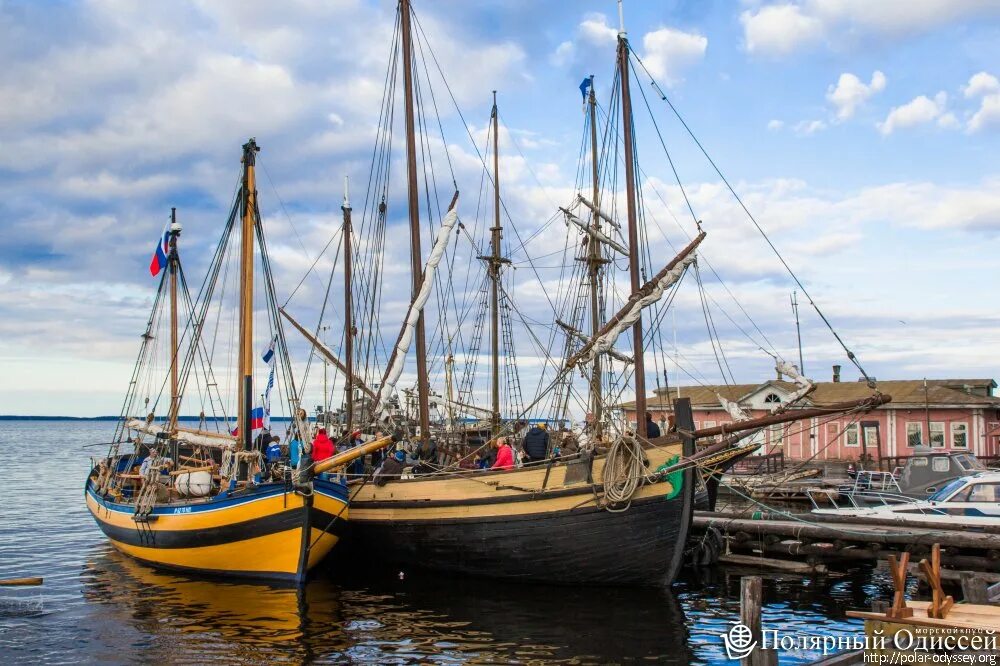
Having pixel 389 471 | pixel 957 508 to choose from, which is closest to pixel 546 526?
pixel 389 471

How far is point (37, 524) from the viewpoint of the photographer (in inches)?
1394

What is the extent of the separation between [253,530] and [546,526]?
270 inches

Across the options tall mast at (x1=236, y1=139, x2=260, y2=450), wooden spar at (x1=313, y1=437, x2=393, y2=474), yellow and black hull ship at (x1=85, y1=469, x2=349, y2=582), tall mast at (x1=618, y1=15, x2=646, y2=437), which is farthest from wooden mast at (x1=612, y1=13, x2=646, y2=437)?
tall mast at (x1=236, y1=139, x2=260, y2=450)

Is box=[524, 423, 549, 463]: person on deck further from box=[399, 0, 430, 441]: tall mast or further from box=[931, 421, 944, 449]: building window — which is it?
box=[931, 421, 944, 449]: building window

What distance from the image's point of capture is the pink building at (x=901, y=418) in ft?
134

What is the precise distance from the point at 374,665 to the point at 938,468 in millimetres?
22656

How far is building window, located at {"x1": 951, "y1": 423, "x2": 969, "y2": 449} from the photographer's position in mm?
41062

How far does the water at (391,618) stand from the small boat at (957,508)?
2.10 metres

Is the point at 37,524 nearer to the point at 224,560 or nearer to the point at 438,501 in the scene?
the point at 224,560

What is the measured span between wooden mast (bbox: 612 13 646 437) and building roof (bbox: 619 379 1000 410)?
59.0ft

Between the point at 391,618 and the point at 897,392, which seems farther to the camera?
the point at 897,392

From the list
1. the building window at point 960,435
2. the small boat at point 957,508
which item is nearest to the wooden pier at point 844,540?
the small boat at point 957,508

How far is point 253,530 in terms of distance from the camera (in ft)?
63.1

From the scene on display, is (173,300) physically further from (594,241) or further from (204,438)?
(594,241)
